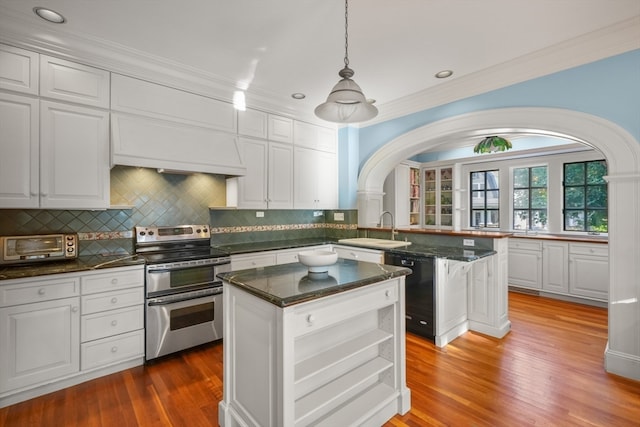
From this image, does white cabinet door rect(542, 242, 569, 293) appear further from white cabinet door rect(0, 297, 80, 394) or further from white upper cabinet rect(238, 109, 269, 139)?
white cabinet door rect(0, 297, 80, 394)

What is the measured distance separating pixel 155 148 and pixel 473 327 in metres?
3.87

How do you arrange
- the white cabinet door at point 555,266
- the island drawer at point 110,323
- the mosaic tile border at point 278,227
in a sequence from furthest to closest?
the white cabinet door at point 555,266
the mosaic tile border at point 278,227
the island drawer at point 110,323

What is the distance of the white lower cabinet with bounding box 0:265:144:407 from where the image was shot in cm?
212

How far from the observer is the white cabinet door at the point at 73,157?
8.01 feet

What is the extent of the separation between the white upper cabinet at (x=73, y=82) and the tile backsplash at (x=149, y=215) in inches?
27.2

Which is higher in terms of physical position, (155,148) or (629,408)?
(155,148)

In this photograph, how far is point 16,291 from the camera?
2127 millimetres

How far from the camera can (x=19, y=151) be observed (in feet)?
7.65

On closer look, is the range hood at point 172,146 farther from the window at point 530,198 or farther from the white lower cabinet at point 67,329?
the window at point 530,198

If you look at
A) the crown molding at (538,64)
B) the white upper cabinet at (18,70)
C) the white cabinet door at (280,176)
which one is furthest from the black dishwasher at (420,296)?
the white upper cabinet at (18,70)

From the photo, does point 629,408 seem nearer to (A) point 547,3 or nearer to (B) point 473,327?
(B) point 473,327

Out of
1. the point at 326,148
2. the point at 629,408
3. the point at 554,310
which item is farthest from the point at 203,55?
the point at 554,310

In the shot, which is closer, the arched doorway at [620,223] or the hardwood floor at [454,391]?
the hardwood floor at [454,391]

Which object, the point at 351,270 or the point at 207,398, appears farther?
the point at 207,398
